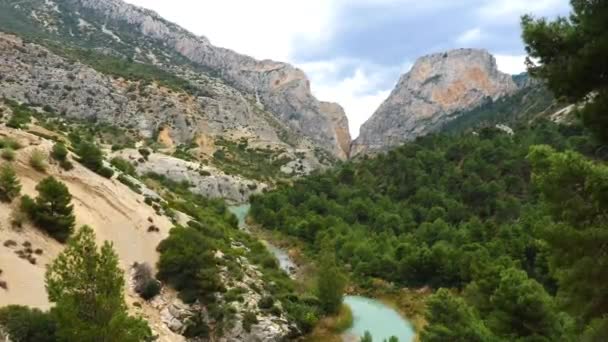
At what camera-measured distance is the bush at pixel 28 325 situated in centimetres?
2514

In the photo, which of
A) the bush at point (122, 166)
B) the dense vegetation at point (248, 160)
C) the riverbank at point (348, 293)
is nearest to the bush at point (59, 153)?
the bush at point (122, 166)

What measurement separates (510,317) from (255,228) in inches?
2622

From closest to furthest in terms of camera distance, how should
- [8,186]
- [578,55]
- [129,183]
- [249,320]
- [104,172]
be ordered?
[578,55] < [8,186] < [249,320] < [104,172] < [129,183]

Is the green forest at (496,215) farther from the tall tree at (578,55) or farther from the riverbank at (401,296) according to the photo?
the riverbank at (401,296)

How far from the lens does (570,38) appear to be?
1438cm

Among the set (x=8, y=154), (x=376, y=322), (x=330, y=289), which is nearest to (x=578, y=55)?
(x=330, y=289)

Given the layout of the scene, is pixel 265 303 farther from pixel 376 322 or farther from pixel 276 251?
pixel 276 251

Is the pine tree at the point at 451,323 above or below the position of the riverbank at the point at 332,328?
above

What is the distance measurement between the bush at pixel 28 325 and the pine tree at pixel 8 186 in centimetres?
1478

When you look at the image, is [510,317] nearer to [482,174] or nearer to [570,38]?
[570,38]

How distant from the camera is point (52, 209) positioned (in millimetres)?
39469

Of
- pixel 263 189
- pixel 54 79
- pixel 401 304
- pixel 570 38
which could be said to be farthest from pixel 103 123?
pixel 570 38

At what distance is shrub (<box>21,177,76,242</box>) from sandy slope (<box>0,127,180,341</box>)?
836 mm

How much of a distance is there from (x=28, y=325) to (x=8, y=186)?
56.1 ft
